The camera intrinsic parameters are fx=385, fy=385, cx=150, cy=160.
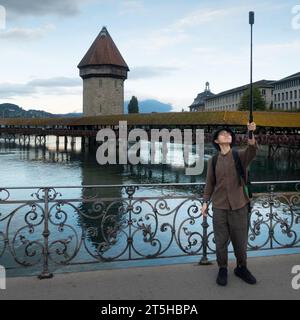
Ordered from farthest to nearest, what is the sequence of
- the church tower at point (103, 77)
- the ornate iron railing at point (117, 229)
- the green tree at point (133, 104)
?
the green tree at point (133, 104) < the church tower at point (103, 77) < the ornate iron railing at point (117, 229)

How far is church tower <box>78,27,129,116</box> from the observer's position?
52438mm

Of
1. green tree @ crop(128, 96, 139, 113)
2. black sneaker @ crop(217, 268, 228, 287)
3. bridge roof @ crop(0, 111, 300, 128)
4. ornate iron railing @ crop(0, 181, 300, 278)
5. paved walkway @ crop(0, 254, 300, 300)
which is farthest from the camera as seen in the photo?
green tree @ crop(128, 96, 139, 113)

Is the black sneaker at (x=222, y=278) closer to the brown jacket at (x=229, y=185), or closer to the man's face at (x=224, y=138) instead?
the brown jacket at (x=229, y=185)

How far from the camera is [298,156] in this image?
1329 inches

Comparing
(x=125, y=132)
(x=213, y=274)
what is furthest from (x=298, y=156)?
(x=213, y=274)

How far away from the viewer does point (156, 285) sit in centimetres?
321

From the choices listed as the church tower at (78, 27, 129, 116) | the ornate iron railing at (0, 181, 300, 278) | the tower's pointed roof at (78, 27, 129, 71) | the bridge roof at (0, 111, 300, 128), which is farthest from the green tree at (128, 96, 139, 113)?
the ornate iron railing at (0, 181, 300, 278)

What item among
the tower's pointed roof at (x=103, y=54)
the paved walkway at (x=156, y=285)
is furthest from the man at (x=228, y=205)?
the tower's pointed roof at (x=103, y=54)

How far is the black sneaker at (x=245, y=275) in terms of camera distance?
128 inches

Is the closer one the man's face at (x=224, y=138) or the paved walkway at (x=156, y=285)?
the paved walkway at (x=156, y=285)

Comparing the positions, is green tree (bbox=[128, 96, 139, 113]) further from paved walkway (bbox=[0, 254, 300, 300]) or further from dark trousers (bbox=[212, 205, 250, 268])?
dark trousers (bbox=[212, 205, 250, 268])

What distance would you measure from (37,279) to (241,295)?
1709 mm

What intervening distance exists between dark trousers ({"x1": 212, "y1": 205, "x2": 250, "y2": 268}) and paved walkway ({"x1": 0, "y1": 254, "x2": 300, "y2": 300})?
24 cm
